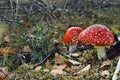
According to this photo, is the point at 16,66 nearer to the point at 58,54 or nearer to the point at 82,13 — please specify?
the point at 58,54

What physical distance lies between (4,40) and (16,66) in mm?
784

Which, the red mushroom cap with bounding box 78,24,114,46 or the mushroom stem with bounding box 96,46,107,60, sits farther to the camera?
the mushroom stem with bounding box 96,46,107,60

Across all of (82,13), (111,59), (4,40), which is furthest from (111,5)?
(111,59)

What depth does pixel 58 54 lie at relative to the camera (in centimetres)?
400

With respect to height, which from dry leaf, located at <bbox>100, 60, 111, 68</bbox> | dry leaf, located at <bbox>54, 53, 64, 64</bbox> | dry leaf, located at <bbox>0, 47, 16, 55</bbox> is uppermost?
dry leaf, located at <bbox>0, 47, 16, 55</bbox>

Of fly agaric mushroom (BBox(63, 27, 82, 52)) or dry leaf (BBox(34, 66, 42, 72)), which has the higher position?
fly agaric mushroom (BBox(63, 27, 82, 52))

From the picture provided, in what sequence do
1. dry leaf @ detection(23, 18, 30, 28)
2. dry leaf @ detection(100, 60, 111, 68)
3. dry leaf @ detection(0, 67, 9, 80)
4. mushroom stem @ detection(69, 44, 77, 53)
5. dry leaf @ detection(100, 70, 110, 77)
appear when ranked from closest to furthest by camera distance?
dry leaf @ detection(100, 70, 110, 77)
dry leaf @ detection(100, 60, 111, 68)
dry leaf @ detection(0, 67, 9, 80)
mushroom stem @ detection(69, 44, 77, 53)
dry leaf @ detection(23, 18, 30, 28)

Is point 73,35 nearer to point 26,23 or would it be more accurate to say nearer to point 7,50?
point 7,50

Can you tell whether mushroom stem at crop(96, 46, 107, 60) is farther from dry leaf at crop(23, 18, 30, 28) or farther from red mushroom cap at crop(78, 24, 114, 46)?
dry leaf at crop(23, 18, 30, 28)

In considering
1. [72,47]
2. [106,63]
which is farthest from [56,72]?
[72,47]

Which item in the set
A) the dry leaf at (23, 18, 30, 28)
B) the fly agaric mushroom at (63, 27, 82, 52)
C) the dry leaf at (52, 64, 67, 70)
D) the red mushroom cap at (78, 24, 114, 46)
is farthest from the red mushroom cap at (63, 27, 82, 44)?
the dry leaf at (23, 18, 30, 28)

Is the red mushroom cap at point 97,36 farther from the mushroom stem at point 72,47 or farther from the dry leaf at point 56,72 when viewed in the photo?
the mushroom stem at point 72,47

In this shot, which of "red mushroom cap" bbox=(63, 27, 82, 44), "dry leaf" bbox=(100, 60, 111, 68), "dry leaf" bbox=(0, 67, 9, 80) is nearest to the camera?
"dry leaf" bbox=(100, 60, 111, 68)

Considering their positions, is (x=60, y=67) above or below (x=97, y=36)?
below
